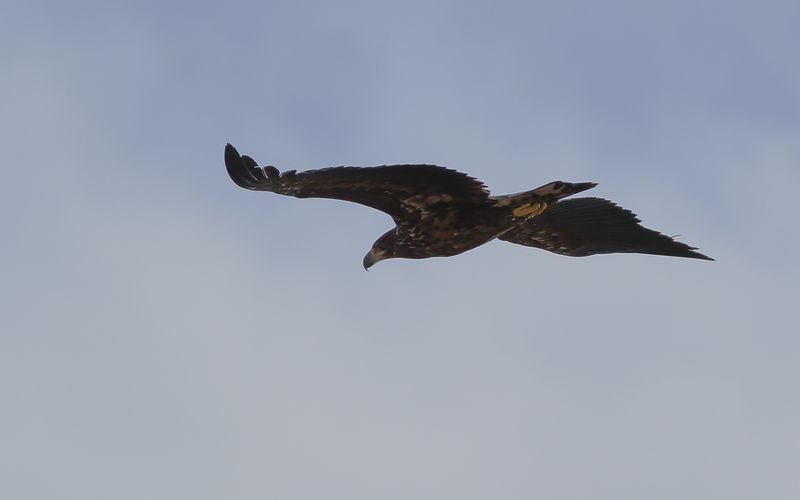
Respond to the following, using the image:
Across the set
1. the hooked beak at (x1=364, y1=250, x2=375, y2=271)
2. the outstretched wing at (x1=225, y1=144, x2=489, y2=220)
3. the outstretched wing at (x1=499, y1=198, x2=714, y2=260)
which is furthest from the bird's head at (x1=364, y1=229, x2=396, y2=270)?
the outstretched wing at (x1=499, y1=198, x2=714, y2=260)

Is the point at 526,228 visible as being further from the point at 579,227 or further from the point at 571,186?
the point at 571,186

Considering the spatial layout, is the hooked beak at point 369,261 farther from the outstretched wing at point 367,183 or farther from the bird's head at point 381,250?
the outstretched wing at point 367,183

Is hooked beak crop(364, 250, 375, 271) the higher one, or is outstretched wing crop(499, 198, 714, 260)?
outstretched wing crop(499, 198, 714, 260)

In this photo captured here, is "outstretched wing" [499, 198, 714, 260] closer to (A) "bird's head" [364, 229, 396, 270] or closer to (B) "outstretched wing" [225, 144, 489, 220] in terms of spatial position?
(A) "bird's head" [364, 229, 396, 270]

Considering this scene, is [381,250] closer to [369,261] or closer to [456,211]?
[369,261]

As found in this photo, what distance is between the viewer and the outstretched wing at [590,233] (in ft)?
52.0

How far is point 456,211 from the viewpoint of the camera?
15.1 metres

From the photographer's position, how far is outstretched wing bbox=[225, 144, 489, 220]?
46.1ft

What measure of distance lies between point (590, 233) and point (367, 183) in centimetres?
331

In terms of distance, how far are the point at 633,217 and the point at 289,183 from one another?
4.18 m

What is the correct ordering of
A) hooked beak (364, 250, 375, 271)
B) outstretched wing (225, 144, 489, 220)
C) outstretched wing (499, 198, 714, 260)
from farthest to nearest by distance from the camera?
hooked beak (364, 250, 375, 271)
outstretched wing (499, 198, 714, 260)
outstretched wing (225, 144, 489, 220)

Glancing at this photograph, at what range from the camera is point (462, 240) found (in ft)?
50.8

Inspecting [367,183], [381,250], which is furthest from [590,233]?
[367,183]

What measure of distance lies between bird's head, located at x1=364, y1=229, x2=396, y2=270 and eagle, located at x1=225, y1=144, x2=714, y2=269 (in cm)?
1
